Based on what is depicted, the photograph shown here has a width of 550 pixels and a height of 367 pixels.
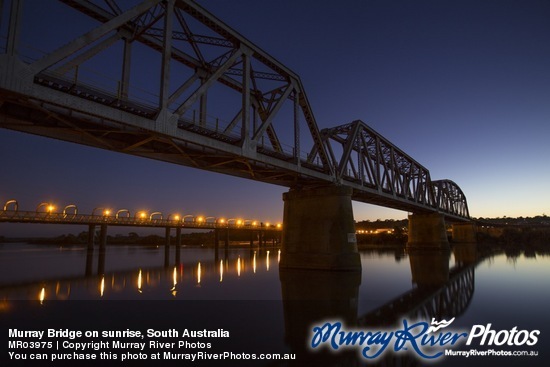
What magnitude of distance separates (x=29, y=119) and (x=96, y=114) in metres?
3.56

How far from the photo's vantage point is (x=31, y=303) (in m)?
18.9

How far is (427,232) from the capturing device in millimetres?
78375

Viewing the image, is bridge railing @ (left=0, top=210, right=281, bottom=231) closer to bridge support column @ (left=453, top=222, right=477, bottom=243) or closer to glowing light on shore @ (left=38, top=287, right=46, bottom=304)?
glowing light on shore @ (left=38, top=287, right=46, bottom=304)

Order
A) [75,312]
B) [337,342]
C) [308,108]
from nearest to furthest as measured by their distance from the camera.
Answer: [337,342] < [75,312] < [308,108]

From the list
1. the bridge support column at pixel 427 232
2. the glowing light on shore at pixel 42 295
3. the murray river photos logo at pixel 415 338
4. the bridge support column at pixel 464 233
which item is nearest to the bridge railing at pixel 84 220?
the glowing light on shore at pixel 42 295

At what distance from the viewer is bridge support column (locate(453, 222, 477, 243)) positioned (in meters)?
121

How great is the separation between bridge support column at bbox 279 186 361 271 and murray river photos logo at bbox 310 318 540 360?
16603 mm

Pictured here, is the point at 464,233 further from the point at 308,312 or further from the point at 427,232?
the point at 308,312

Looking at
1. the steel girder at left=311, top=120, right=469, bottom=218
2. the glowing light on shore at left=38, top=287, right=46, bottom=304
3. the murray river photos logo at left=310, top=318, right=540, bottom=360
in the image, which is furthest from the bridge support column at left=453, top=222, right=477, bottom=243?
the glowing light on shore at left=38, top=287, right=46, bottom=304

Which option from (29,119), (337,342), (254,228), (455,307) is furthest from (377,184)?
(254,228)

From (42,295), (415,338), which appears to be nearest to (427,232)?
(415,338)

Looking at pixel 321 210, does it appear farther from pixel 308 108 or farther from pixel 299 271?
pixel 308 108

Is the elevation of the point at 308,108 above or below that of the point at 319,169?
above

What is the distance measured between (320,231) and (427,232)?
188ft
